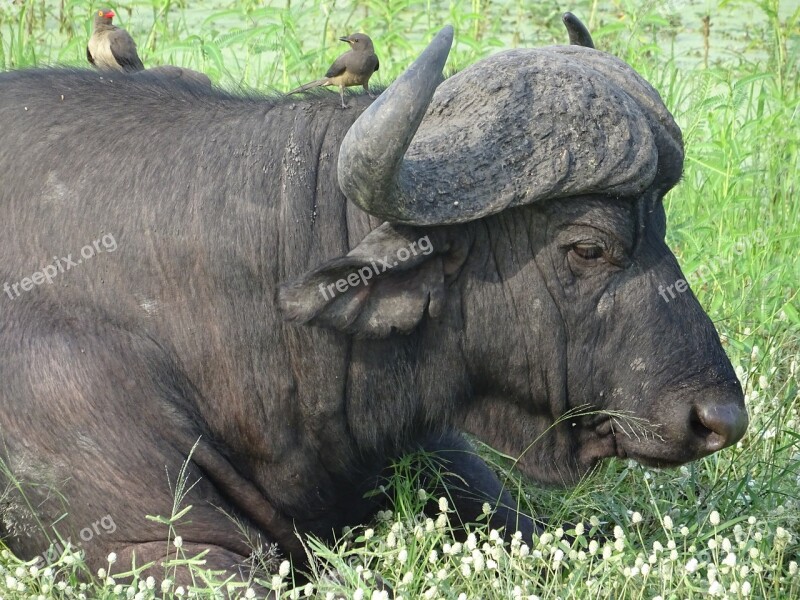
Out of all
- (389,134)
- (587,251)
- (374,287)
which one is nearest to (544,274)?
(587,251)

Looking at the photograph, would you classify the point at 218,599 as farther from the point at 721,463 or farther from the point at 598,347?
the point at 721,463

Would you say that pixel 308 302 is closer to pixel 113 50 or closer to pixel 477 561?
pixel 477 561

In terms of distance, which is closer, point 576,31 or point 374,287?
point 374,287

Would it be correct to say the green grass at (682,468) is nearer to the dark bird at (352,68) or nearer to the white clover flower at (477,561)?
the white clover flower at (477,561)

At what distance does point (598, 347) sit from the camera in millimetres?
4180

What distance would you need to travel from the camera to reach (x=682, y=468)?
5.41 meters

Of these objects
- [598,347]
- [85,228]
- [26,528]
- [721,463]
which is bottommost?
[721,463]

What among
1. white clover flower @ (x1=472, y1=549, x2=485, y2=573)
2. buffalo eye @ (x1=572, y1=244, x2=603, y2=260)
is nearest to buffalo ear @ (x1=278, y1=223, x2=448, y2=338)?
buffalo eye @ (x1=572, y1=244, x2=603, y2=260)

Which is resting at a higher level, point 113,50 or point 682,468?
point 113,50

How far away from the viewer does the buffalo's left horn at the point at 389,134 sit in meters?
3.48

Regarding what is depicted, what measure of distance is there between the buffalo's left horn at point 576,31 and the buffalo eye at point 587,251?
3.15 ft

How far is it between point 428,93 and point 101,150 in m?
1.28

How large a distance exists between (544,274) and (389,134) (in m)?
0.88

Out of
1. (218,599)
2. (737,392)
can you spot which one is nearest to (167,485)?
(218,599)
